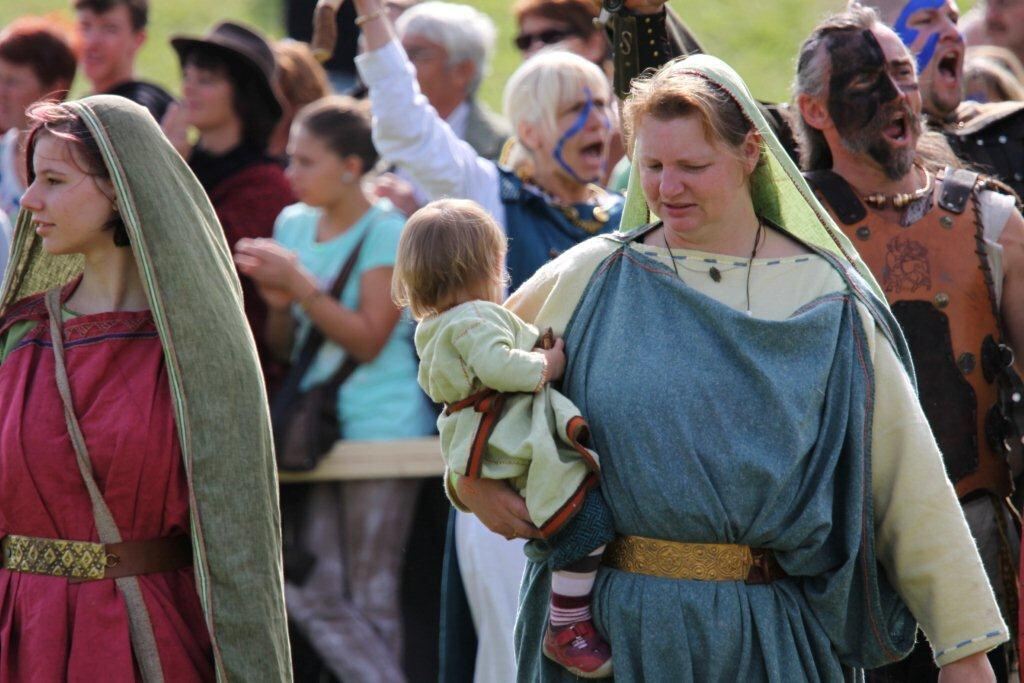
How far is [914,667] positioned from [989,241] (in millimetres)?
1162

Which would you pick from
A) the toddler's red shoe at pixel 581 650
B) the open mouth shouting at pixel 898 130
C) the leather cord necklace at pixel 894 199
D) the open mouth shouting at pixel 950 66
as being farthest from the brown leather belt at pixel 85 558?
the open mouth shouting at pixel 950 66

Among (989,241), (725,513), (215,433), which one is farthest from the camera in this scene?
(989,241)

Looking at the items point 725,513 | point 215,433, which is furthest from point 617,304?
point 215,433

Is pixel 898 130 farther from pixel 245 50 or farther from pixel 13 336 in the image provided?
pixel 245 50

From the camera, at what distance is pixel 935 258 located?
4.59 metres

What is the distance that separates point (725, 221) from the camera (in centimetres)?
366

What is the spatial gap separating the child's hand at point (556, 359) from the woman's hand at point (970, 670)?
998 millimetres

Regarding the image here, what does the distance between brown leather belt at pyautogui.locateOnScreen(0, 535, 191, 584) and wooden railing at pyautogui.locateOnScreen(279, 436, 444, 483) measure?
2013 millimetres

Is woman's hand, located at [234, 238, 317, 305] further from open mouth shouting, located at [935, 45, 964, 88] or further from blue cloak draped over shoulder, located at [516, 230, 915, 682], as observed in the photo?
blue cloak draped over shoulder, located at [516, 230, 915, 682]

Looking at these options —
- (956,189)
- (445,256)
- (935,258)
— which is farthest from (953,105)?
(445,256)

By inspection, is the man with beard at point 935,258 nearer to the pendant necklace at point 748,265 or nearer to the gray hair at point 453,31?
the pendant necklace at point 748,265

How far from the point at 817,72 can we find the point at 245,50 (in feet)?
9.76

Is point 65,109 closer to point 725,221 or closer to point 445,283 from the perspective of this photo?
point 445,283

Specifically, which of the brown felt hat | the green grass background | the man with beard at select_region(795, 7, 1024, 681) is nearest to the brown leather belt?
the man with beard at select_region(795, 7, 1024, 681)
